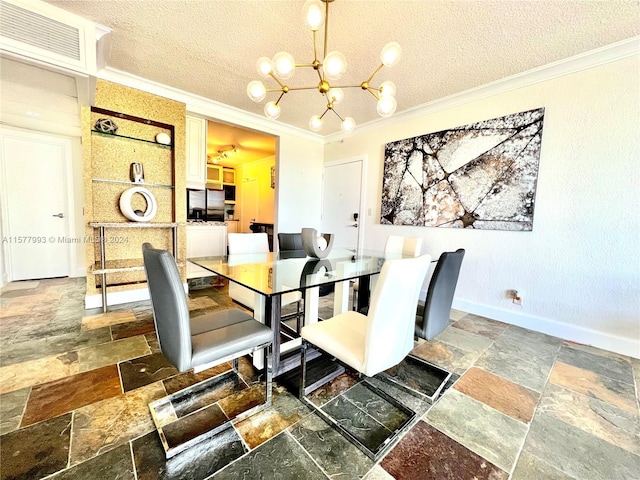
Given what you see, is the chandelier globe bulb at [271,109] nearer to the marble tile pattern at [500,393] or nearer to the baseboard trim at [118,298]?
the marble tile pattern at [500,393]

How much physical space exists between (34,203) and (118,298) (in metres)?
2.22

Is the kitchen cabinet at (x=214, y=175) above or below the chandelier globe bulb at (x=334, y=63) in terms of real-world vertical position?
above

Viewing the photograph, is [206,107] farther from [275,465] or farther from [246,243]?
[275,465]

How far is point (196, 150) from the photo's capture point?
3520mm

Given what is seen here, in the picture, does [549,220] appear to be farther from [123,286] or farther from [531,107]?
[123,286]

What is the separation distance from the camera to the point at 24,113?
3.34m

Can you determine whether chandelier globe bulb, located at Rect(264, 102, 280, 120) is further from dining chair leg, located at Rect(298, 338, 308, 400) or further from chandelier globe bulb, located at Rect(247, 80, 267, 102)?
dining chair leg, located at Rect(298, 338, 308, 400)

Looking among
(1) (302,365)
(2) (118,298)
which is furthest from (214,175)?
(1) (302,365)

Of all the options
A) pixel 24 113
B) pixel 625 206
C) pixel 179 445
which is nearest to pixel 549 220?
pixel 625 206

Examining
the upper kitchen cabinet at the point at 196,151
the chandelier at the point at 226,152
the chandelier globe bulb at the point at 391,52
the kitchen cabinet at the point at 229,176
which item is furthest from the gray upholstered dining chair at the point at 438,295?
the kitchen cabinet at the point at 229,176

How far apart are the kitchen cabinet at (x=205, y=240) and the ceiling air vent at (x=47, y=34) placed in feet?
7.72

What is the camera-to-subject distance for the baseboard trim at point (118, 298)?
2748mm

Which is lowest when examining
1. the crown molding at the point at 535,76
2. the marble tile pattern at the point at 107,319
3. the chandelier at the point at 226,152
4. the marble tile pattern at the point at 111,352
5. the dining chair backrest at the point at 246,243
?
the marble tile pattern at the point at 111,352

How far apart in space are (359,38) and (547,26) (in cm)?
137
